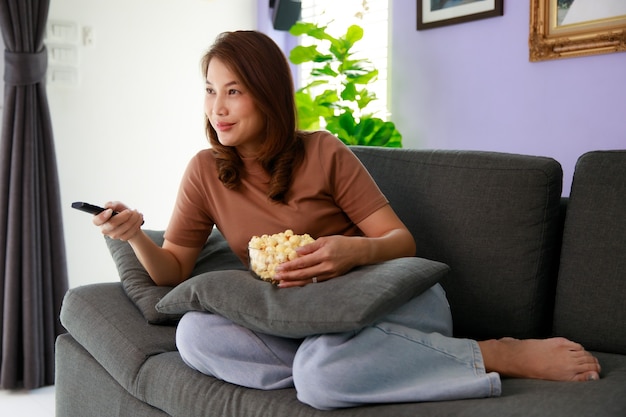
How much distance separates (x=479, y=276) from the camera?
1.92 m

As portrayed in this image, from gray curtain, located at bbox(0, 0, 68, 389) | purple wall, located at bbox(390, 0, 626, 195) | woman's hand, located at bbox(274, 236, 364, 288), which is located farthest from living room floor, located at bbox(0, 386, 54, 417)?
purple wall, located at bbox(390, 0, 626, 195)

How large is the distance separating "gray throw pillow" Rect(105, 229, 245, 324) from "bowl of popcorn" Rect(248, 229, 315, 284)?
14.8 inches

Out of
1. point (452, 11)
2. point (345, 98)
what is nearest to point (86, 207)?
point (345, 98)

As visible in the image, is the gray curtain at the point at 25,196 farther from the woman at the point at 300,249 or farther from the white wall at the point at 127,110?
the woman at the point at 300,249

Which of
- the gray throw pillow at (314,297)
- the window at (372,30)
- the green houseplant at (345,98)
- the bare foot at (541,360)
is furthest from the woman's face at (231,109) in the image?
the window at (372,30)

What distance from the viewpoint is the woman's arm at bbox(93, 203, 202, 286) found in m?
1.78

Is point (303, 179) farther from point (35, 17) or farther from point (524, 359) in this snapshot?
point (35, 17)

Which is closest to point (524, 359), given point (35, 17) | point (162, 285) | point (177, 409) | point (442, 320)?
point (442, 320)

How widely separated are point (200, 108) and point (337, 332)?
2.55 meters

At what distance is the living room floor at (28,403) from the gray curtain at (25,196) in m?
0.04

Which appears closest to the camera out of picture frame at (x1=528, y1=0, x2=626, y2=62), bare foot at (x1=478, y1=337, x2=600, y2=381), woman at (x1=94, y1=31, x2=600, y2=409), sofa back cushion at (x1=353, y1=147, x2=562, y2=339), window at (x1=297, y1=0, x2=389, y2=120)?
woman at (x1=94, y1=31, x2=600, y2=409)

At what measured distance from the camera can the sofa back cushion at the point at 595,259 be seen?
69.3 inches

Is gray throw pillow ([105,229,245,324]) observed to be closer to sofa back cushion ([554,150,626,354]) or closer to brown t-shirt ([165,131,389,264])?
brown t-shirt ([165,131,389,264])

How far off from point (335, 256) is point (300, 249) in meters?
0.07
